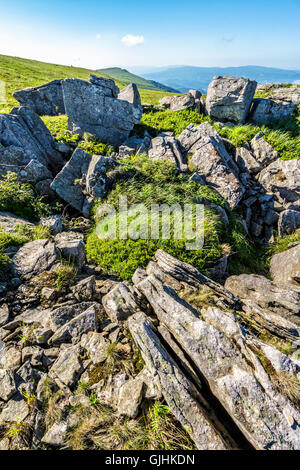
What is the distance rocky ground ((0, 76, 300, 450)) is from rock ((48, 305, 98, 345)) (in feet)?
0.08

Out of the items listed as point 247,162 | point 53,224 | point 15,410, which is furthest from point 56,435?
point 247,162

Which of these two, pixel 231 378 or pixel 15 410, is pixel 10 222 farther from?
pixel 231 378

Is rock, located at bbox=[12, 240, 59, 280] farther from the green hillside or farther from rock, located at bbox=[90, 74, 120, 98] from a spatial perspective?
the green hillside

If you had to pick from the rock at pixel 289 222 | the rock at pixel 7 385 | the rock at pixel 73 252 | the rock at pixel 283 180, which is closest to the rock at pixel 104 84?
the rock at pixel 283 180

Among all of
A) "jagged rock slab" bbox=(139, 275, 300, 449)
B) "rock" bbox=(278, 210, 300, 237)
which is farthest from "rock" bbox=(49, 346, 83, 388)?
"rock" bbox=(278, 210, 300, 237)

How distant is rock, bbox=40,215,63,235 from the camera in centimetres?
862

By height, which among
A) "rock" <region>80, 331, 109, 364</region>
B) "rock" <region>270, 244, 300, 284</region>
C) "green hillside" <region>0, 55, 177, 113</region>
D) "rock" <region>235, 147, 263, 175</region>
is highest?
"green hillside" <region>0, 55, 177, 113</region>

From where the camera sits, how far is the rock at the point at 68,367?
4066 millimetres

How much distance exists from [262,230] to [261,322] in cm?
829

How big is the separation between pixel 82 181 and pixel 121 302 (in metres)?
7.28

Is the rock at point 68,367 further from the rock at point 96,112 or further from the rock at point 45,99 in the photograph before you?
the rock at point 45,99

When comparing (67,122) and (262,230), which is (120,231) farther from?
(67,122)

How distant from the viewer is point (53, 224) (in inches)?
341

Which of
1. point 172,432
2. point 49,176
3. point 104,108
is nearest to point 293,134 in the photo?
point 104,108
